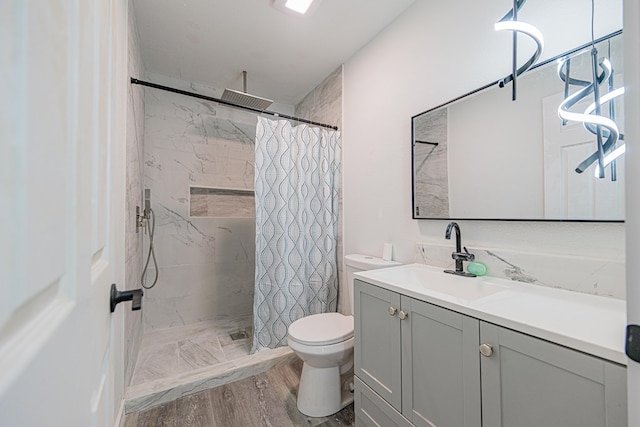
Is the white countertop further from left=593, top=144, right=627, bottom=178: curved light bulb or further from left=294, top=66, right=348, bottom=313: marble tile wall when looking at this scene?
left=294, top=66, right=348, bottom=313: marble tile wall

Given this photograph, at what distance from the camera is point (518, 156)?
46.4 inches

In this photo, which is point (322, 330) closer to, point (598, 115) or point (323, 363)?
point (323, 363)

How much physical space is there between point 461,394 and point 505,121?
1.17 meters

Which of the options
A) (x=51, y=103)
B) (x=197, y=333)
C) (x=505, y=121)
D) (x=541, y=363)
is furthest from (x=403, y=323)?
(x=197, y=333)

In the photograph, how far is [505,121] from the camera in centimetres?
122

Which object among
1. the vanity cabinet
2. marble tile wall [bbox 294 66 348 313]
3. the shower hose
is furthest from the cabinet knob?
the shower hose

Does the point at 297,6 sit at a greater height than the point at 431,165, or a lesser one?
greater

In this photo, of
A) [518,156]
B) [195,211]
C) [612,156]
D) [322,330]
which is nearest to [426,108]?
[518,156]

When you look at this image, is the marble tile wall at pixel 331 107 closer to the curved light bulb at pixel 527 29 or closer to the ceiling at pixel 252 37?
the ceiling at pixel 252 37

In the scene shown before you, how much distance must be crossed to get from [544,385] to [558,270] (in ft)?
1.77

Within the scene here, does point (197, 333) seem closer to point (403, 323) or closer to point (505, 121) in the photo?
point (403, 323)

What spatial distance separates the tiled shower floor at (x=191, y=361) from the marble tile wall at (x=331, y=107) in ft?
2.51

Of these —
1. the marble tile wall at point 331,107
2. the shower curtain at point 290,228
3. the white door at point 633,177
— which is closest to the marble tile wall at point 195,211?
the marble tile wall at point 331,107

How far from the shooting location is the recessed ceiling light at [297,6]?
1613 millimetres
